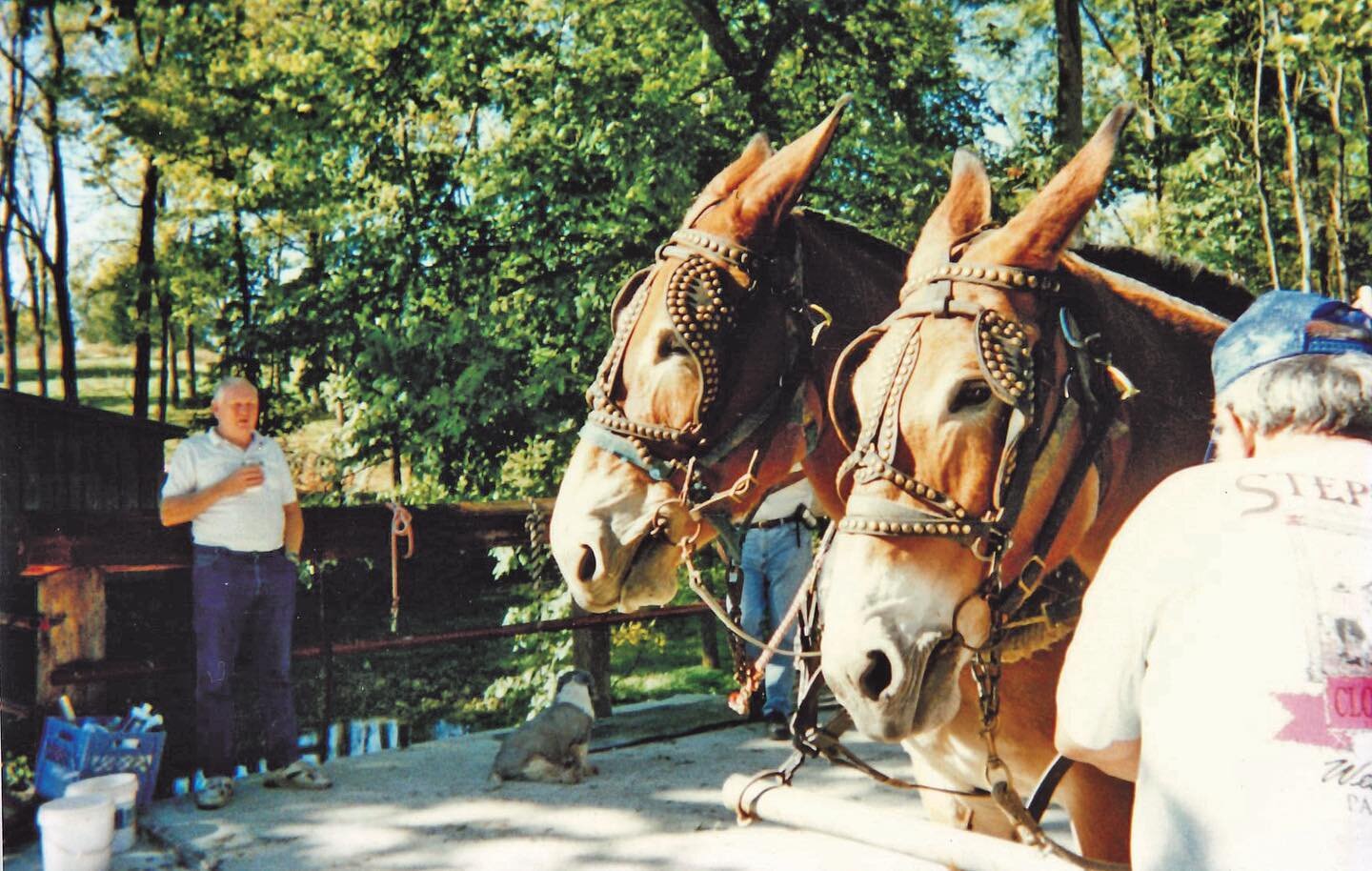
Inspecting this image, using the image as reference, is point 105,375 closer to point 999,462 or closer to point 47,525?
point 47,525

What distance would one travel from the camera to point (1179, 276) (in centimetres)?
244

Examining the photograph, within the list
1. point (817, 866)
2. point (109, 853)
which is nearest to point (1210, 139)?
point (817, 866)

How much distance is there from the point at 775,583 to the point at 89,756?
311 cm

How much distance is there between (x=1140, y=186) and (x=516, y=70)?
14.0ft

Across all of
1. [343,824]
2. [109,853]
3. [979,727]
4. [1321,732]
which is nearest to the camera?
[1321,732]

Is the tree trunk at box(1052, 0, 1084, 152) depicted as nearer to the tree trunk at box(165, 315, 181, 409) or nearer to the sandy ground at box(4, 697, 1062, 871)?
the sandy ground at box(4, 697, 1062, 871)

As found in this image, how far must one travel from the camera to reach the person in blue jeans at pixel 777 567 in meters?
5.25

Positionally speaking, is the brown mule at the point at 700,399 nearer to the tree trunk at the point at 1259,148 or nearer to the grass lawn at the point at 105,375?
the tree trunk at the point at 1259,148

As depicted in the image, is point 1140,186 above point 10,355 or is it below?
above

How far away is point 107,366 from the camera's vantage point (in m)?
7.48

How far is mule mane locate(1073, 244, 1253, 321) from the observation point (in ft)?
7.92

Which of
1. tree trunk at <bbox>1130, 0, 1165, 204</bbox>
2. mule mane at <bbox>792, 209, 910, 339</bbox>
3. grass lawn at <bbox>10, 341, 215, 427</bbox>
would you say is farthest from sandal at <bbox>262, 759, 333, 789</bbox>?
tree trunk at <bbox>1130, 0, 1165, 204</bbox>

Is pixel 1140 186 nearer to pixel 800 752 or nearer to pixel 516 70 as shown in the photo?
pixel 516 70

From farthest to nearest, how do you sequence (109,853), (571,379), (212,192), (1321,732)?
1. (212,192)
2. (571,379)
3. (109,853)
4. (1321,732)
